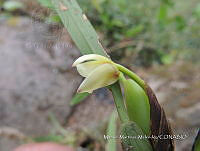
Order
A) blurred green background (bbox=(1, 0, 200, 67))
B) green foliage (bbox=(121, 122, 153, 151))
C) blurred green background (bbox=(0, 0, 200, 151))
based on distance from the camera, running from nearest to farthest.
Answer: green foliage (bbox=(121, 122, 153, 151)) < blurred green background (bbox=(0, 0, 200, 151)) < blurred green background (bbox=(1, 0, 200, 67))

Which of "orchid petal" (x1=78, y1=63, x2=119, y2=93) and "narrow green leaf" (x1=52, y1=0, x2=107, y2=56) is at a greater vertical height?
"narrow green leaf" (x1=52, y1=0, x2=107, y2=56)

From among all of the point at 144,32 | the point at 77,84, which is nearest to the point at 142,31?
the point at 144,32

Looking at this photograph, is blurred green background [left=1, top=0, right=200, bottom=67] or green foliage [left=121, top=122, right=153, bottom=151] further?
blurred green background [left=1, top=0, right=200, bottom=67]

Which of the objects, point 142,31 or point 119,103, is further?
point 142,31

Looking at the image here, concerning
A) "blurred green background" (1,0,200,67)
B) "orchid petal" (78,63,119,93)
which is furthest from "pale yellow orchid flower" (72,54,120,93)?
"blurred green background" (1,0,200,67)

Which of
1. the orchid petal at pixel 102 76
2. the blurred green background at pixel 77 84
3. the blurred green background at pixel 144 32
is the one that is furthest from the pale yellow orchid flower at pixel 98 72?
the blurred green background at pixel 144 32

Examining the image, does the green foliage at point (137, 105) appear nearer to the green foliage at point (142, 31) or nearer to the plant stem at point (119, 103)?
the plant stem at point (119, 103)

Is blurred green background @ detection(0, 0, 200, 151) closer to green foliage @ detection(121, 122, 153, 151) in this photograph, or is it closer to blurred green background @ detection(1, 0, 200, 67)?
blurred green background @ detection(1, 0, 200, 67)

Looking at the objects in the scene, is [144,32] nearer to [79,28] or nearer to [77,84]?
[77,84]
